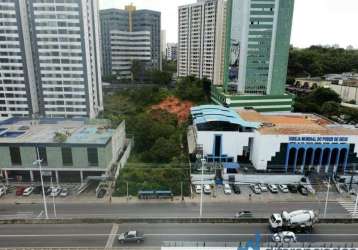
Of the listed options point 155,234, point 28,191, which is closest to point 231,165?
point 155,234

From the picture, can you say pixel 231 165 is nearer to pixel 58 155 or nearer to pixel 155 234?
pixel 155 234

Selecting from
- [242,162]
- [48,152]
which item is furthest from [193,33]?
[48,152]

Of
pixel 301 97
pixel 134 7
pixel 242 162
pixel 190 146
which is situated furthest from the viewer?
pixel 134 7

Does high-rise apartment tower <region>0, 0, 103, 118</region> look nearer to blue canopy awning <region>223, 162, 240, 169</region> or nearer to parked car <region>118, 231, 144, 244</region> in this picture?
blue canopy awning <region>223, 162, 240, 169</region>

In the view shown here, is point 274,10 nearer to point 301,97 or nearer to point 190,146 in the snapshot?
point 301,97

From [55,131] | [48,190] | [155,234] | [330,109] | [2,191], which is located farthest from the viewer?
[330,109]

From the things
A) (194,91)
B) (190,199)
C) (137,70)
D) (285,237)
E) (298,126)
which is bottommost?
(190,199)

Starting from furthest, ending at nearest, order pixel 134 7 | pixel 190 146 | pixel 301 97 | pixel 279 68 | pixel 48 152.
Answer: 1. pixel 134 7
2. pixel 301 97
3. pixel 279 68
4. pixel 190 146
5. pixel 48 152
